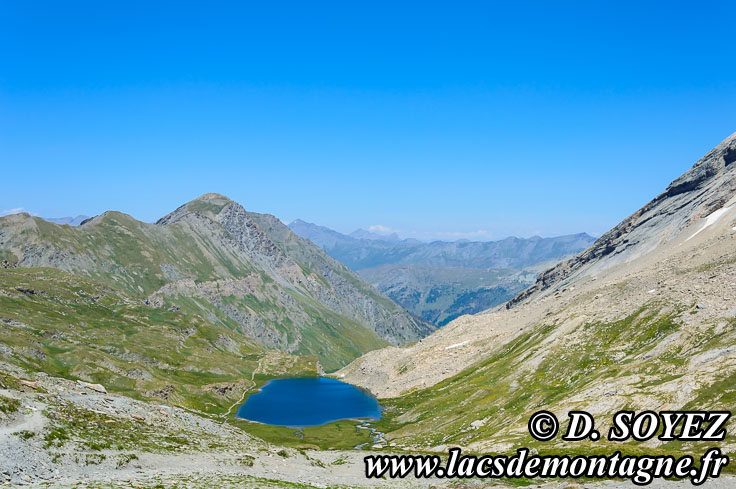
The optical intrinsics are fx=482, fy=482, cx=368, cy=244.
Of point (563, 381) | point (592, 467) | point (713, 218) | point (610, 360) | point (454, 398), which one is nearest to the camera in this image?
point (592, 467)

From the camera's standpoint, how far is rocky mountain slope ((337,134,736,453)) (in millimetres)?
80438

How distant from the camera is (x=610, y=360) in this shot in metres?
112

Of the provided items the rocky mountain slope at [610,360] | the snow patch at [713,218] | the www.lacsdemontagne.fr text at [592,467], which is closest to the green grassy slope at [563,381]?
the rocky mountain slope at [610,360]

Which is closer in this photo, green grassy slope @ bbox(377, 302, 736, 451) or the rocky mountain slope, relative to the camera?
the rocky mountain slope

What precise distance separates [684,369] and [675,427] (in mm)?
22596

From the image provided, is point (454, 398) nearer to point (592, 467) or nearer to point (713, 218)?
point (592, 467)

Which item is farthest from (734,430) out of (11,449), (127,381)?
(127,381)

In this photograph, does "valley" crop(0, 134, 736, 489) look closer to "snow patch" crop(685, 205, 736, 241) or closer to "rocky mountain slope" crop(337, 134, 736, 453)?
"rocky mountain slope" crop(337, 134, 736, 453)

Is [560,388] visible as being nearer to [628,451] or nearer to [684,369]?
[684,369]

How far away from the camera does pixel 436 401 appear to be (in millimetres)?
157500

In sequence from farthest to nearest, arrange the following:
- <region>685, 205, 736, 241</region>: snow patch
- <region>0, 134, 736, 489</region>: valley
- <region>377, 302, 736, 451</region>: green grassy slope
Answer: <region>685, 205, 736, 241</region>: snow patch < <region>377, 302, 736, 451</region>: green grassy slope < <region>0, 134, 736, 489</region>: valley

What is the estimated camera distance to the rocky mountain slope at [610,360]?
264ft

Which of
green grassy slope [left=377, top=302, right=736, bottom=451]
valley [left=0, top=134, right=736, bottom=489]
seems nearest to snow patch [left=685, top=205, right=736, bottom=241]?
valley [left=0, top=134, right=736, bottom=489]

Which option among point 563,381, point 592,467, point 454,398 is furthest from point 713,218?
point 592,467
